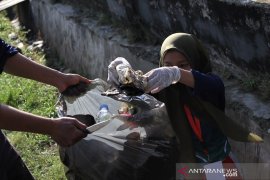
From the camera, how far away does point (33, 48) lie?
277 inches

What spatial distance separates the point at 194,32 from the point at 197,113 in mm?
1145

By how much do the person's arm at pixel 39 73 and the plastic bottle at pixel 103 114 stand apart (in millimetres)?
271

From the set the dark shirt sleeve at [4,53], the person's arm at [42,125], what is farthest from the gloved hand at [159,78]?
the dark shirt sleeve at [4,53]

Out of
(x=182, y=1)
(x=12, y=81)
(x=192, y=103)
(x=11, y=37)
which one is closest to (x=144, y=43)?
(x=182, y=1)

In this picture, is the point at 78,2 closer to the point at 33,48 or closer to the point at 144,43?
the point at 33,48

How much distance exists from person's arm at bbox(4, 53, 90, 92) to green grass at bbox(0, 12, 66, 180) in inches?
51.4

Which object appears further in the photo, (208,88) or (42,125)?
(208,88)

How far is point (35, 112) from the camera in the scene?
496 centimetres

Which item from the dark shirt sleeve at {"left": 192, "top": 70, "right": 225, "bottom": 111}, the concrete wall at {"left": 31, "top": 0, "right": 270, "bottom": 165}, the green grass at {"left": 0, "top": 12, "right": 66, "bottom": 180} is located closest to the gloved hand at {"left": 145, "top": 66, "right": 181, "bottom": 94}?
the dark shirt sleeve at {"left": 192, "top": 70, "right": 225, "bottom": 111}

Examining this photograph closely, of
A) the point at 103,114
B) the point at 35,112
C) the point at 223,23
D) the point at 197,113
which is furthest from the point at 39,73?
the point at 35,112

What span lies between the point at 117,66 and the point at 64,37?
12.4 feet

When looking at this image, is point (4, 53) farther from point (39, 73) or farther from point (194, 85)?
point (194, 85)

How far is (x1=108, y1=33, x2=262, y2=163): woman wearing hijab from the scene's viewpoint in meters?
2.45

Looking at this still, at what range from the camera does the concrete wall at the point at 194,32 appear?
2.83m
